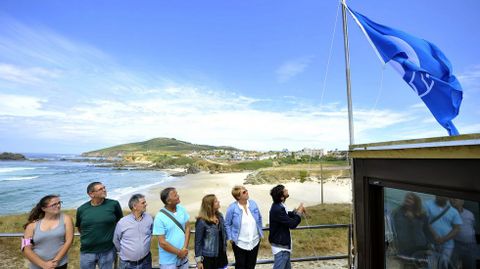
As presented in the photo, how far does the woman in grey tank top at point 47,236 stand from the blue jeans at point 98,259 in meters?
0.22

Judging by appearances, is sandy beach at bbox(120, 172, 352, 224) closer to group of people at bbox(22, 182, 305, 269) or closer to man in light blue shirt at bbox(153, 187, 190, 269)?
group of people at bbox(22, 182, 305, 269)

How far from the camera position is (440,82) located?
4270 mm

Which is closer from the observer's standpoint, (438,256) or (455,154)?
(455,154)

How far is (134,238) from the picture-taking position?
13.4ft

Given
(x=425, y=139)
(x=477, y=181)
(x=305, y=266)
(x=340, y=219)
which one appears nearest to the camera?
(x=477, y=181)

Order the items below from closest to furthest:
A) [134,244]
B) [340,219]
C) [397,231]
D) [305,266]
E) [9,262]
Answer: [397,231]
[134,244]
[305,266]
[9,262]
[340,219]

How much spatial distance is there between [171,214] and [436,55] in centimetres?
420

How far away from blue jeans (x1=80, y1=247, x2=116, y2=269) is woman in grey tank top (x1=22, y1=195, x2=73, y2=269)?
0.22m

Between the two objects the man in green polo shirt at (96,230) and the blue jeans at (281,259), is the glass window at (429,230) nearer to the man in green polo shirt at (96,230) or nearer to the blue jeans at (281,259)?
the blue jeans at (281,259)

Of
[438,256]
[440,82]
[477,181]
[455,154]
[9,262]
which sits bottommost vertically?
[9,262]

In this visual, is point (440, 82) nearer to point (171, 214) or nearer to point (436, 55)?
point (436, 55)

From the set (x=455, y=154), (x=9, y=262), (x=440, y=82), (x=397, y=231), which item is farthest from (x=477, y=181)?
(x=9, y=262)

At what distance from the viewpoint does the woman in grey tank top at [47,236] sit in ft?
12.5

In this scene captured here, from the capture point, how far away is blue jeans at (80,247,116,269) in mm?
4145
